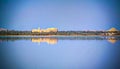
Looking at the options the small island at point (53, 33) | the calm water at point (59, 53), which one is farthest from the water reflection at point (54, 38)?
the small island at point (53, 33)

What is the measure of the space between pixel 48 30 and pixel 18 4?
80cm

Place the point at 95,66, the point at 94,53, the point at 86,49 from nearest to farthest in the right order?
the point at 95,66 → the point at 94,53 → the point at 86,49

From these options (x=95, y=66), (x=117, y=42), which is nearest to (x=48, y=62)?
(x=95, y=66)

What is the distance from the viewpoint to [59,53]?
4832 millimetres

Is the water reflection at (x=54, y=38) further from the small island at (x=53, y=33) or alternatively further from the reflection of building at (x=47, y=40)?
the small island at (x=53, y=33)

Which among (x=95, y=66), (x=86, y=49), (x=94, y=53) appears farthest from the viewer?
(x=86, y=49)

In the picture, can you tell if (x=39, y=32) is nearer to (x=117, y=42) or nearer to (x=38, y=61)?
(x=38, y=61)

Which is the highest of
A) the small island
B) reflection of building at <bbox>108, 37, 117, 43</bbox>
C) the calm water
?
the small island

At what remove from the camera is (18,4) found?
17.4 ft

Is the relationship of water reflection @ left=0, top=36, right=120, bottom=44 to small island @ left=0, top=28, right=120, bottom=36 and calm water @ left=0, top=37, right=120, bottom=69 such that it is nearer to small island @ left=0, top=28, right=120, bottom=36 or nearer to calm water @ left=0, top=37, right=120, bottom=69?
calm water @ left=0, top=37, right=120, bottom=69

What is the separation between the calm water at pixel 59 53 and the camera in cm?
419

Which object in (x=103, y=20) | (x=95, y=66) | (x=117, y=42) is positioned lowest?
(x=95, y=66)

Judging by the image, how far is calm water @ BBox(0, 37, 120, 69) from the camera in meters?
4.19

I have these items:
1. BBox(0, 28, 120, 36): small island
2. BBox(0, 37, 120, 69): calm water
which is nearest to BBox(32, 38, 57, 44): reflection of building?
BBox(0, 37, 120, 69): calm water
